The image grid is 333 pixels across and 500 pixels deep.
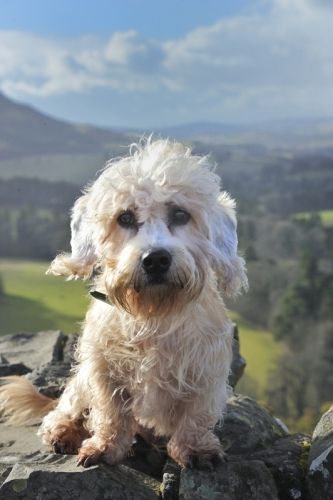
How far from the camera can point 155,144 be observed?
4699 mm

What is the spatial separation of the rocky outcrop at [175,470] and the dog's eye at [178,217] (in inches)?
70.3

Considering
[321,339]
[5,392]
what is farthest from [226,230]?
[321,339]

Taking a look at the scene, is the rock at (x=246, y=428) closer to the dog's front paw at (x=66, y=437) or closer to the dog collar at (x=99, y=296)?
the dog's front paw at (x=66, y=437)

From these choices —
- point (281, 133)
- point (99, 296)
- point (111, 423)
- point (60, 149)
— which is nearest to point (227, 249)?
point (99, 296)

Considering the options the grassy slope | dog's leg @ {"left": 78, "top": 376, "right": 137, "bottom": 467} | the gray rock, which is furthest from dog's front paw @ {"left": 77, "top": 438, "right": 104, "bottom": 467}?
the grassy slope

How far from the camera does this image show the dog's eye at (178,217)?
13.8ft

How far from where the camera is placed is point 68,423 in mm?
5008

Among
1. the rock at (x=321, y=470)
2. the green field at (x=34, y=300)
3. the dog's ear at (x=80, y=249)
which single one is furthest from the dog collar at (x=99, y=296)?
the green field at (x=34, y=300)

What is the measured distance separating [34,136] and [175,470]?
279ft

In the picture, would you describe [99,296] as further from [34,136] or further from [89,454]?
[34,136]

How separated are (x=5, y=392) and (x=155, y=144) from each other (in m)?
2.73

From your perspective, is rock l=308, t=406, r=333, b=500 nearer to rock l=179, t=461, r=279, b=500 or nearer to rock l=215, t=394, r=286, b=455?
rock l=179, t=461, r=279, b=500

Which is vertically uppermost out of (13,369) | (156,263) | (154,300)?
(156,263)

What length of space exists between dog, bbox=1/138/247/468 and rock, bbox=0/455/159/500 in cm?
18
